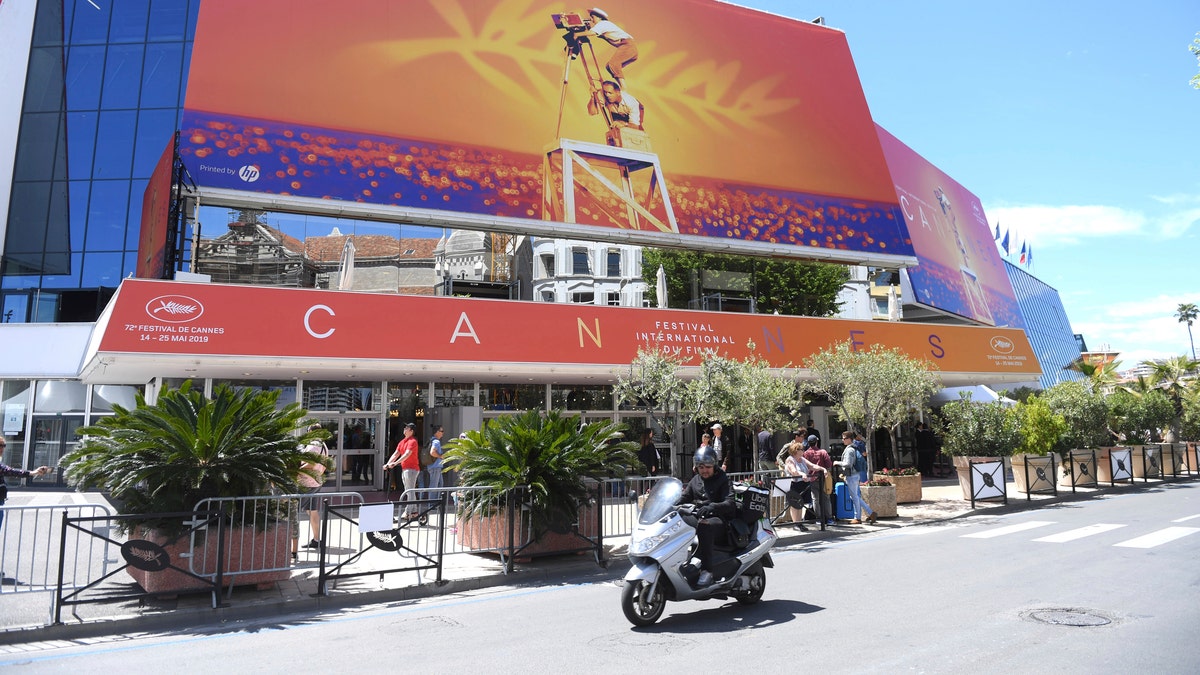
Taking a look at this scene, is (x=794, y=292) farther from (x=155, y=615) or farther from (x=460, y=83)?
(x=155, y=615)

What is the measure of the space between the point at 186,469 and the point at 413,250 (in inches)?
491

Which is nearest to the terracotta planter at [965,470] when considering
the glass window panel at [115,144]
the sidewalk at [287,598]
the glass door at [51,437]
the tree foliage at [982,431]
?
the tree foliage at [982,431]

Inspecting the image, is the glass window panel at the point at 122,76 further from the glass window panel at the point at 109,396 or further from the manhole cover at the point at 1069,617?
the manhole cover at the point at 1069,617

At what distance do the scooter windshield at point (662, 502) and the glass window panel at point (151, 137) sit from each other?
33.0 m

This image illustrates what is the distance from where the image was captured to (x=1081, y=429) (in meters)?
21.3

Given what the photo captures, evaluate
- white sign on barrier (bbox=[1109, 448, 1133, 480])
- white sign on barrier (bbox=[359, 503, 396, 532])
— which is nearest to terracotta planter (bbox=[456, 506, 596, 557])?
white sign on barrier (bbox=[359, 503, 396, 532])

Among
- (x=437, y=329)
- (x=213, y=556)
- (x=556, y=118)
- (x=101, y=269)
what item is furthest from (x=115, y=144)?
(x=213, y=556)

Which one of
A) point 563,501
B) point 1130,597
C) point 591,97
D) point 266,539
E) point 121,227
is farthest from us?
point 121,227

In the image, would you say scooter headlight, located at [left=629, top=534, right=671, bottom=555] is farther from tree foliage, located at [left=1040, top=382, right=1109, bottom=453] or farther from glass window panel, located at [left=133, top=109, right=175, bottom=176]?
glass window panel, located at [left=133, top=109, right=175, bottom=176]

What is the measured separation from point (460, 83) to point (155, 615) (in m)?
17.0


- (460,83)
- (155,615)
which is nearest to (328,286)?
(460,83)

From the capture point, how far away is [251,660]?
6.06 meters

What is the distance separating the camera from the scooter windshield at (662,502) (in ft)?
23.3

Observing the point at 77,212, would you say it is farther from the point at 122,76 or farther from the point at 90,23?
the point at 90,23
